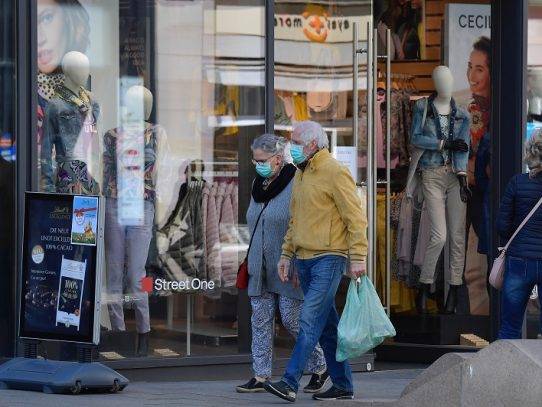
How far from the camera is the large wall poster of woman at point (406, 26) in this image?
12289 millimetres

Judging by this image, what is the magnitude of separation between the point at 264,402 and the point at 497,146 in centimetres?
373

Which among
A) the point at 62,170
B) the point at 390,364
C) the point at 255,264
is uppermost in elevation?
the point at 62,170

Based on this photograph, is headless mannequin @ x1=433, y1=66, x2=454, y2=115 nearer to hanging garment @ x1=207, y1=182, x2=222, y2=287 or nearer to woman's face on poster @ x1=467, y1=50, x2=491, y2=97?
woman's face on poster @ x1=467, y1=50, x2=491, y2=97

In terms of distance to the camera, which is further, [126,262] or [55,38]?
[126,262]

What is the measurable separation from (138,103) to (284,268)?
86.0 inches

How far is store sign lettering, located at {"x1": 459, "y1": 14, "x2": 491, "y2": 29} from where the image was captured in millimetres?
12234

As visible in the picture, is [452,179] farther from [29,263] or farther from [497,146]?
[29,263]

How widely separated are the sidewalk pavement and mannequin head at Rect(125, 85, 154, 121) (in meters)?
1.99

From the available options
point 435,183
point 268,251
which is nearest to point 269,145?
point 268,251

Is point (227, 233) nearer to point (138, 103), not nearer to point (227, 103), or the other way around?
point (227, 103)

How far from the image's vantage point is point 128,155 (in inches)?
428

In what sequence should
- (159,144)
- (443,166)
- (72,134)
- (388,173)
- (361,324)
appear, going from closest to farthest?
(361,324), (72,134), (159,144), (388,173), (443,166)

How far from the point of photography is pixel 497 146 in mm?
12172

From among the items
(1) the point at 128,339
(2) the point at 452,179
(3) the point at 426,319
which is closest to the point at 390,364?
(3) the point at 426,319
